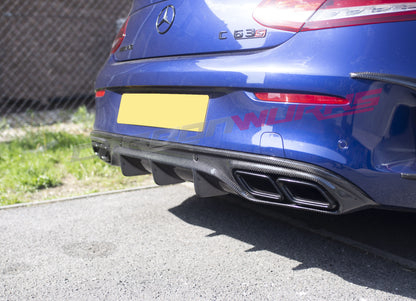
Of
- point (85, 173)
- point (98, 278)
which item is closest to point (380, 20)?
point (98, 278)

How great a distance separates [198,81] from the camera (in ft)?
6.97

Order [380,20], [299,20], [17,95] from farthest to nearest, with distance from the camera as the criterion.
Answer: [17,95] < [299,20] < [380,20]

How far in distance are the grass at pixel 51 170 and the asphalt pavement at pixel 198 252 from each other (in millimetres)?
349

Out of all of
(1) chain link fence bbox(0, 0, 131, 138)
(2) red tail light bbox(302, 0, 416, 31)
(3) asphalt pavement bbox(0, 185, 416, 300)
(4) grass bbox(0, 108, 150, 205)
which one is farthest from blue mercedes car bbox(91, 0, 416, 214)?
(1) chain link fence bbox(0, 0, 131, 138)

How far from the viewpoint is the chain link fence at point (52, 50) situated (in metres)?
6.67

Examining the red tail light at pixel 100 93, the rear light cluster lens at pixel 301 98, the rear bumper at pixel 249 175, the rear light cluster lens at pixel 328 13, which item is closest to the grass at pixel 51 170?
the red tail light at pixel 100 93

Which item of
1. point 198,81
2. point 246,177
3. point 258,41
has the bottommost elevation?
point 246,177

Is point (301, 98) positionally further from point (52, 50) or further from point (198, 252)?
point (52, 50)

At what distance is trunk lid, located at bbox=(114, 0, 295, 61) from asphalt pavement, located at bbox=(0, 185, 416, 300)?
0.99m

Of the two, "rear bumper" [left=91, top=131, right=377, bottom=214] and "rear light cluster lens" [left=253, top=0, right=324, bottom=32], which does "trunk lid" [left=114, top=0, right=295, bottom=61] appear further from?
"rear bumper" [left=91, top=131, right=377, bottom=214]

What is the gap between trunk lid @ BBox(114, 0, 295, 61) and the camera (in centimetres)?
199

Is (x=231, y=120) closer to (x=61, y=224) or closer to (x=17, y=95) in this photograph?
(x=61, y=224)

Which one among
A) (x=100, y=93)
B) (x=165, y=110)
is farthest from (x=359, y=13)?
(x=100, y=93)

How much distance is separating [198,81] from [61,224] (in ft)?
4.36
